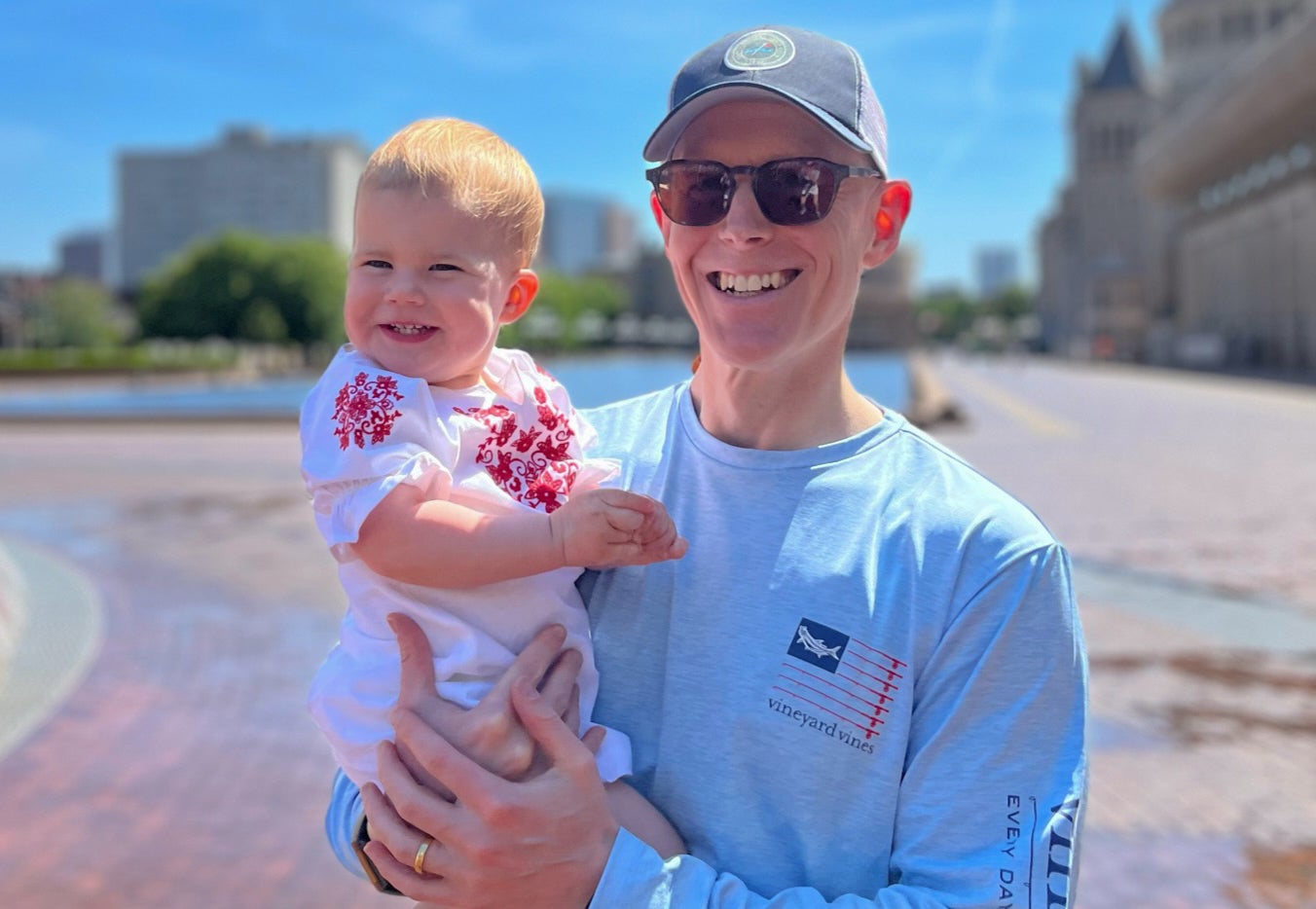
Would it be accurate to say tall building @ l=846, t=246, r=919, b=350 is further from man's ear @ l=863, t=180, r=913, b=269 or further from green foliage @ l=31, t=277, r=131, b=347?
man's ear @ l=863, t=180, r=913, b=269

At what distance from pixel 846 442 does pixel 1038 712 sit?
18.1 inches

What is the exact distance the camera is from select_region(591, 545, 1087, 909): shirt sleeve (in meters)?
1.59

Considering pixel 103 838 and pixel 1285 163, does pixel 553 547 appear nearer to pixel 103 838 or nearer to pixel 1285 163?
pixel 103 838

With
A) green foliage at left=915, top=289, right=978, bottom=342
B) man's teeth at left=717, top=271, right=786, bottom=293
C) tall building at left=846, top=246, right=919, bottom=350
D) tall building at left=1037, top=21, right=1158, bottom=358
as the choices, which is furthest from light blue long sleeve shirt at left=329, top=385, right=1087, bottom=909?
green foliage at left=915, top=289, right=978, bottom=342

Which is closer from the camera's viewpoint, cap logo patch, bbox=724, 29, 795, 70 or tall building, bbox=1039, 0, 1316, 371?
cap logo patch, bbox=724, 29, 795, 70

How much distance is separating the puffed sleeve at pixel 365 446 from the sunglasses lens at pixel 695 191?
0.46 m

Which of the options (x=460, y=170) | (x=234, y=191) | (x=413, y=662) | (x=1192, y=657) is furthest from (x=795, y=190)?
(x=234, y=191)

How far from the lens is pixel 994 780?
1604mm

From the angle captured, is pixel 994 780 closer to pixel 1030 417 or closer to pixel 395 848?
pixel 395 848

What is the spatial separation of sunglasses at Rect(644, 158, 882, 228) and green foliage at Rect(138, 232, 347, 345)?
77946 millimetres

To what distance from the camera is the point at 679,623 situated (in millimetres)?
1775

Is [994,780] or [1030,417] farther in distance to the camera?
[1030,417]

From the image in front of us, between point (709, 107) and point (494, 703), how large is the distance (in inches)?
34.6

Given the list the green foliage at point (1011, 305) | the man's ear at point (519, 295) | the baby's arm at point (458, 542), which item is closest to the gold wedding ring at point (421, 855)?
the baby's arm at point (458, 542)
